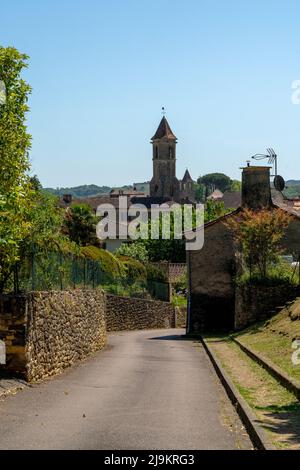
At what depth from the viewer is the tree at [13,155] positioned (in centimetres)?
1642

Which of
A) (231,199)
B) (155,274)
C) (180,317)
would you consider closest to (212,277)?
(180,317)

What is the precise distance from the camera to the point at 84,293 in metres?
24.8

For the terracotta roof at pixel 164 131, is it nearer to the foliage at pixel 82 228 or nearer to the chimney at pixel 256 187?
the foliage at pixel 82 228

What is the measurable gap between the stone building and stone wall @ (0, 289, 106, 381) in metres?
16.1

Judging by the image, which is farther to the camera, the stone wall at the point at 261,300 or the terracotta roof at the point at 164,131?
the terracotta roof at the point at 164,131

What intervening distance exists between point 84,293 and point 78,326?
1.85 meters

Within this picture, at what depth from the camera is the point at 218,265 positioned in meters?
41.3

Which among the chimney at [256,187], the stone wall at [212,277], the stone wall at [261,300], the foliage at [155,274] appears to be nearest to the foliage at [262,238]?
the stone wall at [261,300]

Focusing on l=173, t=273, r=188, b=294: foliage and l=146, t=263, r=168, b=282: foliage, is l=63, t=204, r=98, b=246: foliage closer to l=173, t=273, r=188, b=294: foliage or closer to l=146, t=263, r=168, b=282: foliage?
l=146, t=263, r=168, b=282: foliage

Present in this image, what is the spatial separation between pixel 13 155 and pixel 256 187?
82.2 feet

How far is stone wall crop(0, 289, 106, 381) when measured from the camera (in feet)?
53.0

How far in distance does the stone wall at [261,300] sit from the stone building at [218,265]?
17.1 feet

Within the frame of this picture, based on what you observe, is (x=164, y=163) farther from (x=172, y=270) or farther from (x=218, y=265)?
(x=218, y=265)
